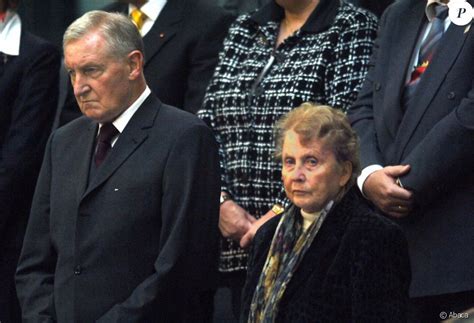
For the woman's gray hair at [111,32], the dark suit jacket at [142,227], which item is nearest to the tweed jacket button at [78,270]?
the dark suit jacket at [142,227]

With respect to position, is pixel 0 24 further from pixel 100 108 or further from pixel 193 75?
pixel 100 108

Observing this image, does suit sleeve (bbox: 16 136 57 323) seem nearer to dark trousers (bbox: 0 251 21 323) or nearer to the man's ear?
the man's ear

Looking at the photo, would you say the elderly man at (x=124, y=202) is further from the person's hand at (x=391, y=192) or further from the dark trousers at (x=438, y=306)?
the dark trousers at (x=438, y=306)

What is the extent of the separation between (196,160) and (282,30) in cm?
128

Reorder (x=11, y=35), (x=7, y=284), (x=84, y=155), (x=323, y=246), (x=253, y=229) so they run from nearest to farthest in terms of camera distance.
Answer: (x=323, y=246) → (x=84, y=155) → (x=253, y=229) → (x=7, y=284) → (x=11, y=35)

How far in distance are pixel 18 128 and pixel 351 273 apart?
2627mm

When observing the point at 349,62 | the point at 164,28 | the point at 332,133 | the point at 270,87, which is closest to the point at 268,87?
the point at 270,87

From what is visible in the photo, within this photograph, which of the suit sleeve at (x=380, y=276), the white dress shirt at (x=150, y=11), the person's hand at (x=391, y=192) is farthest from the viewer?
the white dress shirt at (x=150, y=11)

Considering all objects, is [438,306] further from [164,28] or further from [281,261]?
[164,28]

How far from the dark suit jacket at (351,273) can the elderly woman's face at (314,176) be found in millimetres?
72

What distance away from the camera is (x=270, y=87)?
6.16m

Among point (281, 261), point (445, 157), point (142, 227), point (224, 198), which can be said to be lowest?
point (224, 198)

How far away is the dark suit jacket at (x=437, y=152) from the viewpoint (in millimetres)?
5211

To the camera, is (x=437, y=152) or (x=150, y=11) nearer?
(x=437, y=152)
